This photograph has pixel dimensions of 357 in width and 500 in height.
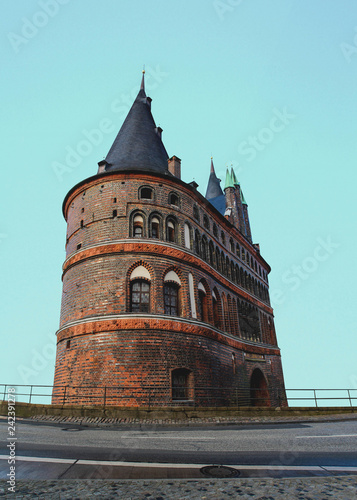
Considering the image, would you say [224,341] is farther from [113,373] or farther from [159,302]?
[113,373]

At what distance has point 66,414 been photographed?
13062mm

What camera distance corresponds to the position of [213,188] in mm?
39469

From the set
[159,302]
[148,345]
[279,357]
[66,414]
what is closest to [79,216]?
[159,302]

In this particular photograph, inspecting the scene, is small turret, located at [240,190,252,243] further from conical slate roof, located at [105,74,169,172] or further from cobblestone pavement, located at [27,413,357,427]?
cobblestone pavement, located at [27,413,357,427]

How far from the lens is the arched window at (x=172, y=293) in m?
17.5

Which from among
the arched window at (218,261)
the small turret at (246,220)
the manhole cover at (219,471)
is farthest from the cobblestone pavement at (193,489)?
the small turret at (246,220)

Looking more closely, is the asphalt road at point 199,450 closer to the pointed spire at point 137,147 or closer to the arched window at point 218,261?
the pointed spire at point 137,147

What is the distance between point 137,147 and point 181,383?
14152 mm

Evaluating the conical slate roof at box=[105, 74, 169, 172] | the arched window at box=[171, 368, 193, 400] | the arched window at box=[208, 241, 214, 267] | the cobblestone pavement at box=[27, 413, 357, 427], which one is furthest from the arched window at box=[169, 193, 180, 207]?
the cobblestone pavement at box=[27, 413, 357, 427]

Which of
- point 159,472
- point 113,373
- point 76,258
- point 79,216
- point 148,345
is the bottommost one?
point 159,472

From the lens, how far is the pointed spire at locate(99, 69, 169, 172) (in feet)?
66.5

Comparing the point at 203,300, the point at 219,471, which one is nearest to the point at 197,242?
the point at 203,300

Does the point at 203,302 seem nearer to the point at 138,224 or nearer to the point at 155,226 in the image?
the point at 155,226

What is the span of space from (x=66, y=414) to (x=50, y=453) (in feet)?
27.2
